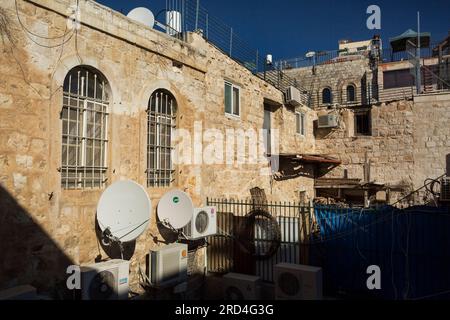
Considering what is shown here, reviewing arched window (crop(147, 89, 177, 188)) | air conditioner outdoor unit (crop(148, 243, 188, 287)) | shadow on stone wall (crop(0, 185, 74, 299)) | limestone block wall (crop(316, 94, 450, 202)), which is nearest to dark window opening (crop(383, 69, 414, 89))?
Answer: limestone block wall (crop(316, 94, 450, 202))

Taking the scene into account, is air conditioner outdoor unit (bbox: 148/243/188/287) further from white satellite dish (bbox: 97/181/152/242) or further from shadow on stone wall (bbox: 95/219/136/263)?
white satellite dish (bbox: 97/181/152/242)

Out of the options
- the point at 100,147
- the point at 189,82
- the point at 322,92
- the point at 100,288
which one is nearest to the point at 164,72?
the point at 189,82

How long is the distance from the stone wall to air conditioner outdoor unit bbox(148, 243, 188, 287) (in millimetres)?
390

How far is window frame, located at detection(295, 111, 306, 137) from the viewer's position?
51.0 feet

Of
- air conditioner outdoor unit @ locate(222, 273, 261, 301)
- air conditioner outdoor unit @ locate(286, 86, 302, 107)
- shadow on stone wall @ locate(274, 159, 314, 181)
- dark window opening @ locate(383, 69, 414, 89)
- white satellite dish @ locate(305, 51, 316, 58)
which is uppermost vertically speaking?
white satellite dish @ locate(305, 51, 316, 58)

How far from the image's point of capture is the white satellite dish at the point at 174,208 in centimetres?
738

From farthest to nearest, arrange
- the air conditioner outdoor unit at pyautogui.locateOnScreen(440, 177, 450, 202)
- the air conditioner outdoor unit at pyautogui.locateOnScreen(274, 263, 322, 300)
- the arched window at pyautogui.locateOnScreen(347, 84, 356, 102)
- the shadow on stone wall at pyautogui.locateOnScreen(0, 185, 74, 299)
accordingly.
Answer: the arched window at pyautogui.locateOnScreen(347, 84, 356, 102), the air conditioner outdoor unit at pyautogui.locateOnScreen(440, 177, 450, 202), the air conditioner outdoor unit at pyautogui.locateOnScreen(274, 263, 322, 300), the shadow on stone wall at pyautogui.locateOnScreen(0, 185, 74, 299)

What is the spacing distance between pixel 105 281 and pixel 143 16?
5.76 meters

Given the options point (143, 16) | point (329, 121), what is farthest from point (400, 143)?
point (143, 16)

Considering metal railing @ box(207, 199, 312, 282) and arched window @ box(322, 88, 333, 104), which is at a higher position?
arched window @ box(322, 88, 333, 104)

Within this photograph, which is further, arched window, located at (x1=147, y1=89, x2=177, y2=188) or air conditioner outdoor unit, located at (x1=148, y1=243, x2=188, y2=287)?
arched window, located at (x1=147, y1=89, x2=177, y2=188)

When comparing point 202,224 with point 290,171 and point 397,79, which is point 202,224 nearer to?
point 290,171

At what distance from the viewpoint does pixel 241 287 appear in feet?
23.9

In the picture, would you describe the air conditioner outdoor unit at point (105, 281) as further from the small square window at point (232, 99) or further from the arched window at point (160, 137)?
the small square window at point (232, 99)
